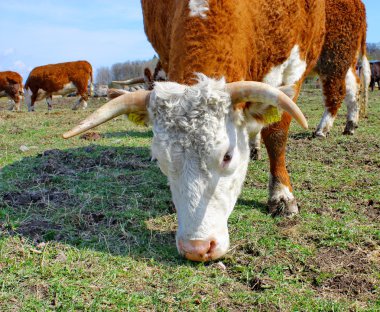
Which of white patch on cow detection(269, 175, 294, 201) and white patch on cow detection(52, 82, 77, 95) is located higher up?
white patch on cow detection(52, 82, 77, 95)

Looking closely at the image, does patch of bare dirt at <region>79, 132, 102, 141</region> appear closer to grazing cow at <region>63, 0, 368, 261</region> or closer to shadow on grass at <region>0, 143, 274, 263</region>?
shadow on grass at <region>0, 143, 274, 263</region>

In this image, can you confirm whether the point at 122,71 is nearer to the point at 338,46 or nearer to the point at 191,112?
the point at 338,46

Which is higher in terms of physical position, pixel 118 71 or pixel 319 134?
pixel 118 71

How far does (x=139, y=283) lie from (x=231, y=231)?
3.48 feet

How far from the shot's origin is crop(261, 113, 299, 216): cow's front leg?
392 centimetres

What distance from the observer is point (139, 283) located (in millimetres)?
2586

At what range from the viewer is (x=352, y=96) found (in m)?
8.34

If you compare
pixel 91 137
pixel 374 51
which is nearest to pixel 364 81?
pixel 91 137

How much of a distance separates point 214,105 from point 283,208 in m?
1.55

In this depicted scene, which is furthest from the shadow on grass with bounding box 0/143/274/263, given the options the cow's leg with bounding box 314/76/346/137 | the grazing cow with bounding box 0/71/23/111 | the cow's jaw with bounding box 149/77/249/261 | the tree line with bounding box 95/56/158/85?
the tree line with bounding box 95/56/158/85

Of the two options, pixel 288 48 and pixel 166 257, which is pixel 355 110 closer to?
pixel 288 48

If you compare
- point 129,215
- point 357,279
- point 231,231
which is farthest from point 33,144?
point 357,279

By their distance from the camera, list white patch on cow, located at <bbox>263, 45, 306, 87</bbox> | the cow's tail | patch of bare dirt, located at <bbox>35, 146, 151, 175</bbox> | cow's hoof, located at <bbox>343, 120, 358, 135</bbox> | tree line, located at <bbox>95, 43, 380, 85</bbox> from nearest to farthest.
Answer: white patch on cow, located at <bbox>263, 45, 306, 87</bbox> → patch of bare dirt, located at <bbox>35, 146, 151, 175</bbox> → cow's hoof, located at <bbox>343, 120, 358, 135</bbox> → the cow's tail → tree line, located at <bbox>95, 43, 380, 85</bbox>

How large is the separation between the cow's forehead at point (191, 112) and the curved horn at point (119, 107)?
7.9 inches
